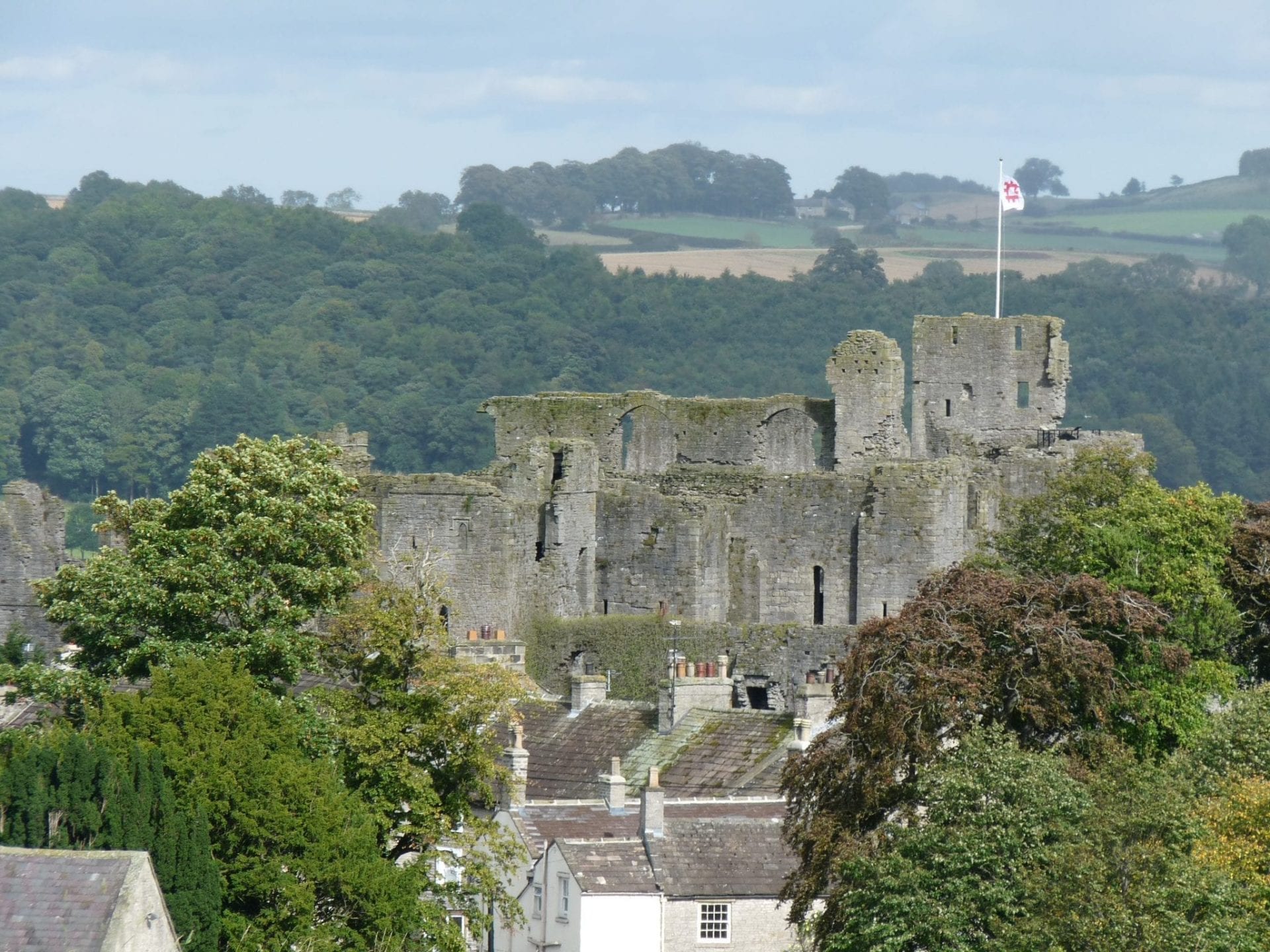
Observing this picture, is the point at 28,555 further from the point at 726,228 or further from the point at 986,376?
the point at 726,228

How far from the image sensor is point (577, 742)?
48.2m

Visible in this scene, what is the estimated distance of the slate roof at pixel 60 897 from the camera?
3294 cm

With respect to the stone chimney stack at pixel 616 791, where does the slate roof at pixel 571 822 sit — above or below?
below

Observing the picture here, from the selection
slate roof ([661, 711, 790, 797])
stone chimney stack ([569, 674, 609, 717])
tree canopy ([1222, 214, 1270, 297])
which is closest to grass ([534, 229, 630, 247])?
tree canopy ([1222, 214, 1270, 297])

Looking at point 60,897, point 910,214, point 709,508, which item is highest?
point 60,897

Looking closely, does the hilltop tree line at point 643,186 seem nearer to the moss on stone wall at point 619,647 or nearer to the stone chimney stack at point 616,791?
the moss on stone wall at point 619,647

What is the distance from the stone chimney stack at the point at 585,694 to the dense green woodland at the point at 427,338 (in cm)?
5053

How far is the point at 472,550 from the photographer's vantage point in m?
57.5

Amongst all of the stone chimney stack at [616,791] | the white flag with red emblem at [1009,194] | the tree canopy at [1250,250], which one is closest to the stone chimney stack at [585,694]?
the stone chimney stack at [616,791]

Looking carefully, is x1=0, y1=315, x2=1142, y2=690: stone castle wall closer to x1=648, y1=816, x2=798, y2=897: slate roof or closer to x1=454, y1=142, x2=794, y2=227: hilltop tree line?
x1=648, y1=816, x2=798, y2=897: slate roof

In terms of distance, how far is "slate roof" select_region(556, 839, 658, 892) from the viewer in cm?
4125

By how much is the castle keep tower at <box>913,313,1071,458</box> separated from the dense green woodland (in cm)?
3507

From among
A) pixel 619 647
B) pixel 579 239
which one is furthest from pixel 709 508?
pixel 579 239

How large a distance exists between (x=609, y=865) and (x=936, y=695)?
4918mm
